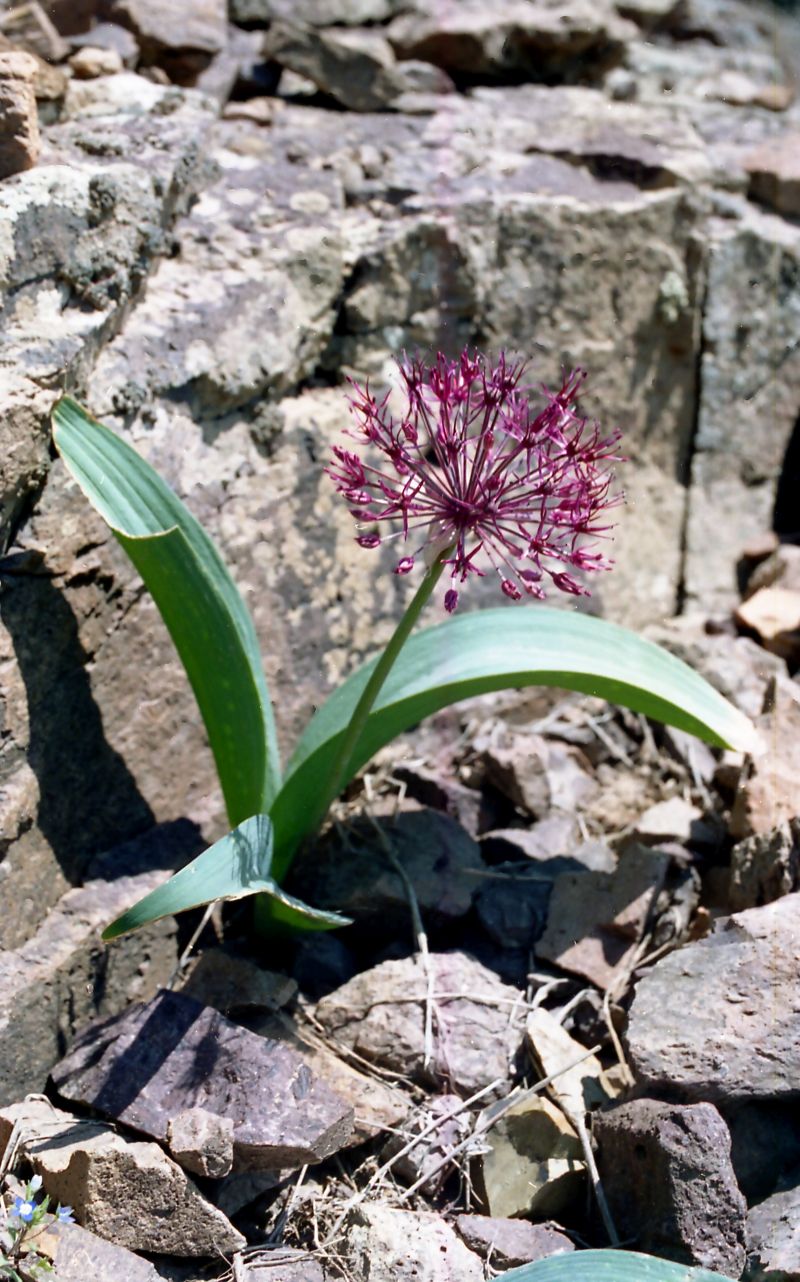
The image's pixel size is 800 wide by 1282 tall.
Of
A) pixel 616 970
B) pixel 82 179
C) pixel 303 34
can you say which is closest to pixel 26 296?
pixel 82 179

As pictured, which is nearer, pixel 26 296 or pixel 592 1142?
pixel 592 1142

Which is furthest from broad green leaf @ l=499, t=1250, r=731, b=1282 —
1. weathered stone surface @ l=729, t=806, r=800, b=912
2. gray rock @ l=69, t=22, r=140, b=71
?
gray rock @ l=69, t=22, r=140, b=71

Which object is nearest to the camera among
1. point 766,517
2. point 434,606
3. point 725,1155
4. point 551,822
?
point 725,1155

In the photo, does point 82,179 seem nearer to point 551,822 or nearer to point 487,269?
point 487,269

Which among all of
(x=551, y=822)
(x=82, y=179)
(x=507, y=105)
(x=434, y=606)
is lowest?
(x=551, y=822)

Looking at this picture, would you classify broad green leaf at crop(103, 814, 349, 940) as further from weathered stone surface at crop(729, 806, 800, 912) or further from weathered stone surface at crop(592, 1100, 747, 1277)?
weathered stone surface at crop(729, 806, 800, 912)

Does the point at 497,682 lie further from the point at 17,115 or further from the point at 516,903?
the point at 17,115
